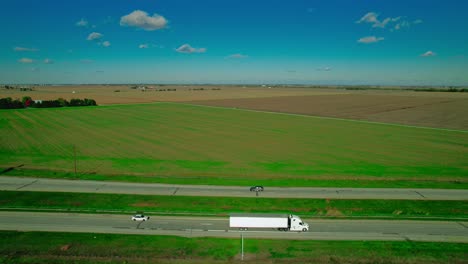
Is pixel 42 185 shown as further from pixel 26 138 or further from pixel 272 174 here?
pixel 26 138

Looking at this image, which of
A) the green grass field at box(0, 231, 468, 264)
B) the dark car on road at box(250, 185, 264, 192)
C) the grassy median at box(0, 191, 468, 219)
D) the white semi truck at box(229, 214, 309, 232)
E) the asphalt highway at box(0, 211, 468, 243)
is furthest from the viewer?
the dark car on road at box(250, 185, 264, 192)

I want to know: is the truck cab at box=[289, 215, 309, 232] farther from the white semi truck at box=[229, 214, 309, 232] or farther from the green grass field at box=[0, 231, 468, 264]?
the green grass field at box=[0, 231, 468, 264]

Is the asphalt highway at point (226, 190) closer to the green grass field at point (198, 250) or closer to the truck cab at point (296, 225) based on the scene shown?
the truck cab at point (296, 225)

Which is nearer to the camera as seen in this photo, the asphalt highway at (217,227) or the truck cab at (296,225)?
the asphalt highway at (217,227)

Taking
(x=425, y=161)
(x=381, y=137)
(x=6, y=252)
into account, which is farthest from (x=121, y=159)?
(x=381, y=137)

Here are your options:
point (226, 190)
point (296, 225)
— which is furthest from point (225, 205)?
point (296, 225)

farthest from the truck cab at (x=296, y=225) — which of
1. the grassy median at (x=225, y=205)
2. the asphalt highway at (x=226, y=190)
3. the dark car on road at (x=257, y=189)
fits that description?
the dark car on road at (x=257, y=189)

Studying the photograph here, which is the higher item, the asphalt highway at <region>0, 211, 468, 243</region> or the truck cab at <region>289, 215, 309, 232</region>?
the truck cab at <region>289, 215, 309, 232</region>

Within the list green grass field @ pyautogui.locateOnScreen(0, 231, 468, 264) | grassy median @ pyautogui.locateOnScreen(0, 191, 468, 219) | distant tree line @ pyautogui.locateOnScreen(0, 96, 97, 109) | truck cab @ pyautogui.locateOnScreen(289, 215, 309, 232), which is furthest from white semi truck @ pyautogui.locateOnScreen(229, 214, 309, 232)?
distant tree line @ pyautogui.locateOnScreen(0, 96, 97, 109)
